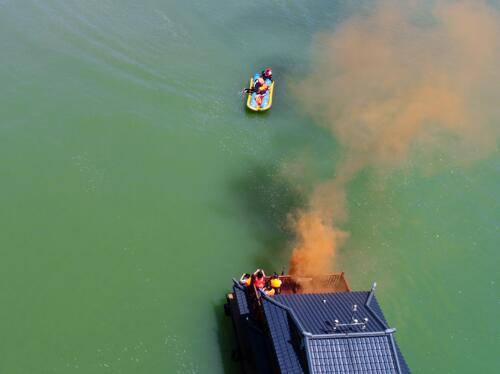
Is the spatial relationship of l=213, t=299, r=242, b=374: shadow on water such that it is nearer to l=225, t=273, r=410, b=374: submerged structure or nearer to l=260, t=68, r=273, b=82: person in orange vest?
l=225, t=273, r=410, b=374: submerged structure

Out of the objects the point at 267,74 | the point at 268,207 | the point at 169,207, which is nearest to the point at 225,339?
the point at 169,207

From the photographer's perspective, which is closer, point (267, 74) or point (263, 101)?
point (263, 101)

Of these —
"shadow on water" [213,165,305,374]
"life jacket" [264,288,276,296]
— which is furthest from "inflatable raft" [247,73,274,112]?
"life jacket" [264,288,276,296]

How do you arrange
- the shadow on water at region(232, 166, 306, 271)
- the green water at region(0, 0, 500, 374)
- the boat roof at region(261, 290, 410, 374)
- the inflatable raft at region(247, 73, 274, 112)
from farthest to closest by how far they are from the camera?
the inflatable raft at region(247, 73, 274, 112)
the shadow on water at region(232, 166, 306, 271)
the green water at region(0, 0, 500, 374)
the boat roof at region(261, 290, 410, 374)

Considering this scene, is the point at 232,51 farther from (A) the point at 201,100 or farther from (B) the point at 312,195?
(B) the point at 312,195

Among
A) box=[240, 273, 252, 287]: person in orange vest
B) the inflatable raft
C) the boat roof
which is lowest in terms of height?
the boat roof

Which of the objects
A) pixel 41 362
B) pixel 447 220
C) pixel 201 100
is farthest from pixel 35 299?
pixel 447 220

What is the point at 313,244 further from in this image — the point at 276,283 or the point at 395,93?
the point at 395,93
